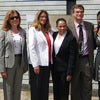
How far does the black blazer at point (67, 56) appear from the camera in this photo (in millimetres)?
6336

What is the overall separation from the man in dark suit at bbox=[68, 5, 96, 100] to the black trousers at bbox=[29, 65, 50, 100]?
1.74ft

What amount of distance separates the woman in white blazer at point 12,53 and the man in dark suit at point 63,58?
53cm

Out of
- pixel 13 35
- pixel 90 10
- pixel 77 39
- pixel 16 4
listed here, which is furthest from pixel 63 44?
pixel 16 4

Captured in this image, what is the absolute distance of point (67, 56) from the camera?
21.0 feet

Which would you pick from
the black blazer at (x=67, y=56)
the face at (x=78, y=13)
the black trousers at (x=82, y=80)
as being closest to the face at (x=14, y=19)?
the black blazer at (x=67, y=56)

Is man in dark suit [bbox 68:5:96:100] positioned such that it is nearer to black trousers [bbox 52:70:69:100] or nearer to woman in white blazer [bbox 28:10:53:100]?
black trousers [bbox 52:70:69:100]

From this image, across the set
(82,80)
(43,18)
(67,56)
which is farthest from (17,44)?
(82,80)

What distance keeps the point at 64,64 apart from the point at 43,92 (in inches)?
23.2

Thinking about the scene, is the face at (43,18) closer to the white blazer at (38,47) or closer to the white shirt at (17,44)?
the white blazer at (38,47)

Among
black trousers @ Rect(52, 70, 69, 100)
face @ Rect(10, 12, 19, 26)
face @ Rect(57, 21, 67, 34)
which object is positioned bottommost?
black trousers @ Rect(52, 70, 69, 100)

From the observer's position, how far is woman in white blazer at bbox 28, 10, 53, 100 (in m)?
6.27

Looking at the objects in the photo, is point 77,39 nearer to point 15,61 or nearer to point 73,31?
point 73,31

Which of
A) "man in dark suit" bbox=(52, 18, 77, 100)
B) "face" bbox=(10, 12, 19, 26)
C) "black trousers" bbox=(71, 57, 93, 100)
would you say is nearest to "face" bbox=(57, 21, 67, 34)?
"man in dark suit" bbox=(52, 18, 77, 100)

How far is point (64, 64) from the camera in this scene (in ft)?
20.9
